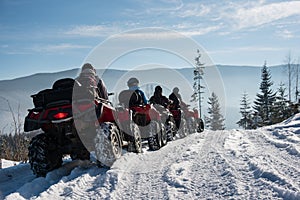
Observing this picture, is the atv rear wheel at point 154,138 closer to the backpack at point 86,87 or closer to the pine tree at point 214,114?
the backpack at point 86,87

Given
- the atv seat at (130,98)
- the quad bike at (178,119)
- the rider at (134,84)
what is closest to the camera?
the atv seat at (130,98)

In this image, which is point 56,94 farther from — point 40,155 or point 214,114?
point 214,114

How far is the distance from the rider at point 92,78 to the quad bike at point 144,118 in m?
1.95

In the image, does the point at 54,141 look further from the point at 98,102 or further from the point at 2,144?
the point at 2,144

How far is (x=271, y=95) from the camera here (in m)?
48.2

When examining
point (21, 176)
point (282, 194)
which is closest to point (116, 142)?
point (21, 176)

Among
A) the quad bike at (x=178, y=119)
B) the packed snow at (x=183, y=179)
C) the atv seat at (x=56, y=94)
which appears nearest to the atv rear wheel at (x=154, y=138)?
the packed snow at (x=183, y=179)

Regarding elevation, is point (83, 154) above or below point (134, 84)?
below

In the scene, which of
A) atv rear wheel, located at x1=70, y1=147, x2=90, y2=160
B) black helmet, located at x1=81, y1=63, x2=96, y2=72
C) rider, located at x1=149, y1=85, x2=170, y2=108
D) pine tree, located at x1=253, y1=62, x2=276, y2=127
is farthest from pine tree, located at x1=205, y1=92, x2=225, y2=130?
black helmet, located at x1=81, y1=63, x2=96, y2=72

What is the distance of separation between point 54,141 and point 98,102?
125 centimetres

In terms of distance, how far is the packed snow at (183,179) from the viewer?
424 cm

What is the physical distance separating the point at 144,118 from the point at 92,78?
350 cm

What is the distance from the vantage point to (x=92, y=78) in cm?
684

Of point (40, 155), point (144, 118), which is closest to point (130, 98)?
point (144, 118)
